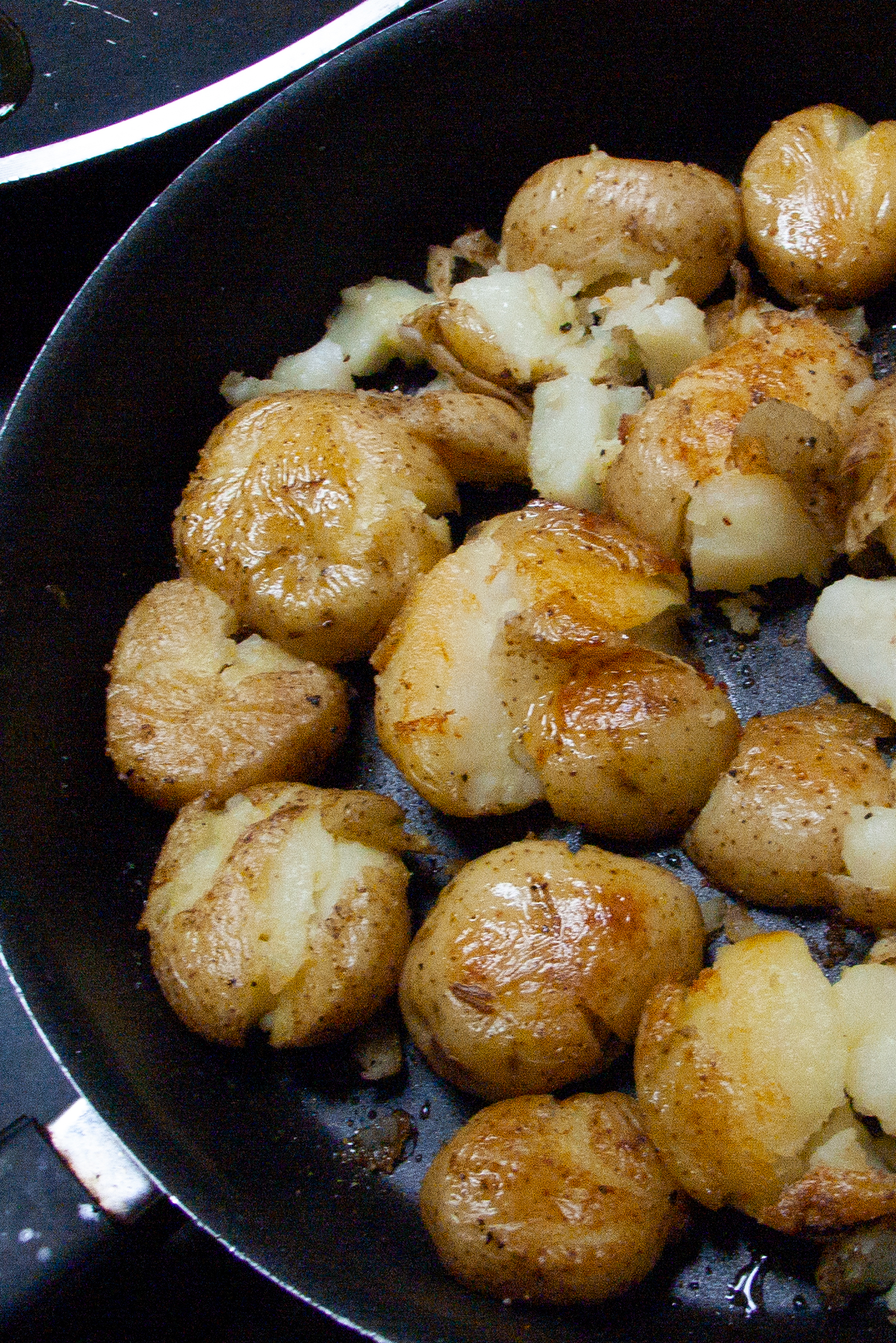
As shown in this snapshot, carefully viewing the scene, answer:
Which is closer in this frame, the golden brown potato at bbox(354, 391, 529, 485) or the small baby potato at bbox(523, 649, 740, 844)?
the small baby potato at bbox(523, 649, 740, 844)

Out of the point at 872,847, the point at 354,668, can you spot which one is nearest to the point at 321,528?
the point at 354,668

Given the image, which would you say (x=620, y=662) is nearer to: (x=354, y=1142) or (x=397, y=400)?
(x=397, y=400)

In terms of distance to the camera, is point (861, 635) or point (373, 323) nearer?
point (861, 635)

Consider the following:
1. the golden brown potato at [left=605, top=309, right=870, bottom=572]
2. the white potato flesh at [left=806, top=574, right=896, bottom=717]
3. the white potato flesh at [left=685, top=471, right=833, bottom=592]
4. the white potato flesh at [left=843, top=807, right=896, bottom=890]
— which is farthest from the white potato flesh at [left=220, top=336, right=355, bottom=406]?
the white potato flesh at [left=843, top=807, right=896, bottom=890]

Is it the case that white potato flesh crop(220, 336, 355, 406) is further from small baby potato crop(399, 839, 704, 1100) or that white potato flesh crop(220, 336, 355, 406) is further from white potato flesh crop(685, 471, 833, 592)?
small baby potato crop(399, 839, 704, 1100)

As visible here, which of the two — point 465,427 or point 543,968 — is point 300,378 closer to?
point 465,427
